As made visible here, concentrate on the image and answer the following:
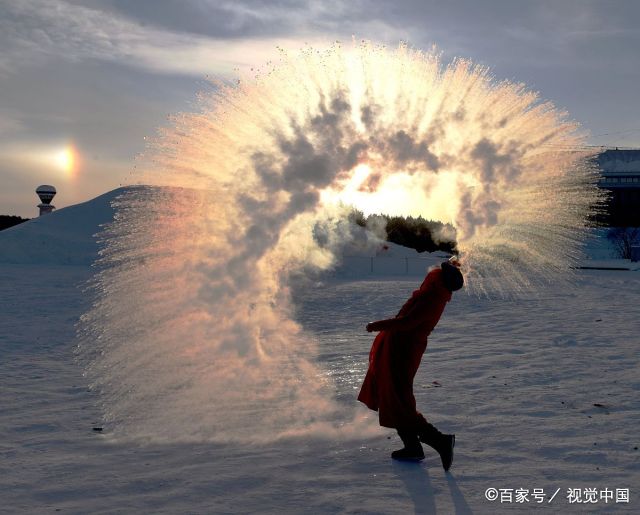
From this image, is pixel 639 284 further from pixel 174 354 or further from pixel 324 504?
pixel 324 504

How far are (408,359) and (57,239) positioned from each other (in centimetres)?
2977

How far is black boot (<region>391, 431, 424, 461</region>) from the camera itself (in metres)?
5.28

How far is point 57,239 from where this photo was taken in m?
31.6

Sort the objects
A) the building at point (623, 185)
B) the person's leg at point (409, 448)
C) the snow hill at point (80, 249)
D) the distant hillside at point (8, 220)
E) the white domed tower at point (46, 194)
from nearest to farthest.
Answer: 1. the person's leg at point (409, 448)
2. the snow hill at point (80, 249)
3. the white domed tower at point (46, 194)
4. the distant hillside at point (8, 220)
5. the building at point (623, 185)

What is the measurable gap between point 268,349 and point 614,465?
22.7 ft

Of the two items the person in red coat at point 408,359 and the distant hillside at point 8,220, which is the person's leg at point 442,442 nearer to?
the person in red coat at point 408,359

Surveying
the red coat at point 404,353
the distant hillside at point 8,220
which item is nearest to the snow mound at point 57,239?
the distant hillside at point 8,220

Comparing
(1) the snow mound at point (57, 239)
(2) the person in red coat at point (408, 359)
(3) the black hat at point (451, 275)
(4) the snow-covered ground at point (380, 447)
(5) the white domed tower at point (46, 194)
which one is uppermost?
(5) the white domed tower at point (46, 194)

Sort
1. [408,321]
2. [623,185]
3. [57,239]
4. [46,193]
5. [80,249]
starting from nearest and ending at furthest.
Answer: [408,321]
[80,249]
[57,239]
[46,193]
[623,185]

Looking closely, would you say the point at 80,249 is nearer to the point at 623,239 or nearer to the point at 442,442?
the point at 442,442

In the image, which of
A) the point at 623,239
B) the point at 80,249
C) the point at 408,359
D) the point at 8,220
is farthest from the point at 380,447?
the point at 8,220

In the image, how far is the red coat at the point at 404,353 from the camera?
5199 mm

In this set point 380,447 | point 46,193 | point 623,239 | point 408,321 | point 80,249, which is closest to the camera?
point 408,321

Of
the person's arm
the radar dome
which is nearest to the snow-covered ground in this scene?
the person's arm
